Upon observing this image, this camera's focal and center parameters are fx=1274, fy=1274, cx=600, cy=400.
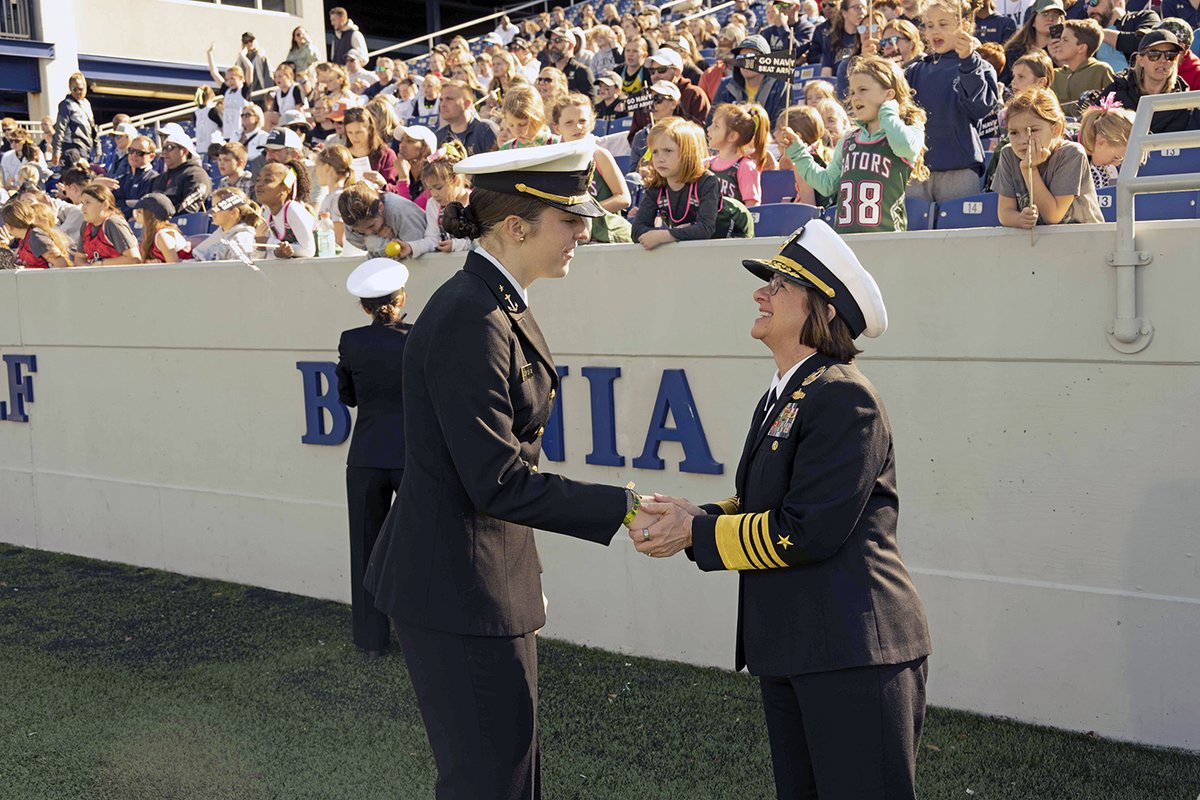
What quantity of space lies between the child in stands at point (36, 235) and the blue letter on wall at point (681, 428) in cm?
488

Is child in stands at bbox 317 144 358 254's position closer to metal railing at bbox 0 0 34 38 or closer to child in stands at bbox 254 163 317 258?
child in stands at bbox 254 163 317 258

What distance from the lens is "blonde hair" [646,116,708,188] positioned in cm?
552

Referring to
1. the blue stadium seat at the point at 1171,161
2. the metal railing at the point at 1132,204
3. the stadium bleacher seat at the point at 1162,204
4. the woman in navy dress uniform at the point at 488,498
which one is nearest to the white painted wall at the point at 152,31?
the blue stadium seat at the point at 1171,161

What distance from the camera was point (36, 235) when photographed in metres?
8.50

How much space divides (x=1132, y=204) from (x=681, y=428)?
6.50 feet

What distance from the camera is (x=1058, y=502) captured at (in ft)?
14.6

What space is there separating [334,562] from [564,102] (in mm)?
2855

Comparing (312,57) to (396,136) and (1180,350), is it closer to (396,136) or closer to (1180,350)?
(396,136)

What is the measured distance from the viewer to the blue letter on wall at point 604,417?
5.54 metres

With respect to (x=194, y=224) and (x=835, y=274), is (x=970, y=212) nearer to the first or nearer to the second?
(x=835, y=274)

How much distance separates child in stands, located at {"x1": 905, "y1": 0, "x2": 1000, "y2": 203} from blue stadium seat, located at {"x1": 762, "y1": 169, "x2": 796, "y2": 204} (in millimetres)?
788

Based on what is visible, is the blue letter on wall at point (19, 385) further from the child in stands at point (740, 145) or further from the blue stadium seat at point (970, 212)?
the blue stadium seat at point (970, 212)

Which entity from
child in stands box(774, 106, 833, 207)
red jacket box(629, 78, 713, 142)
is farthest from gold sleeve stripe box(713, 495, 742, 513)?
red jacket box(629, 78, 713, 142)

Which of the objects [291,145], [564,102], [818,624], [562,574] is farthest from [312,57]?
[818,624]
